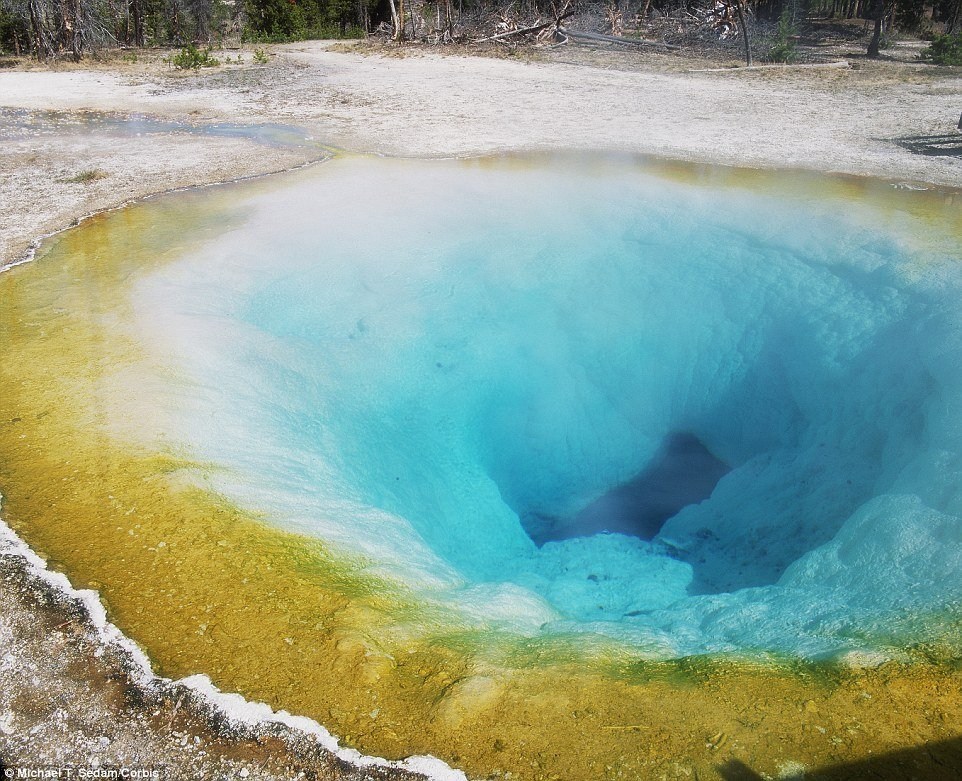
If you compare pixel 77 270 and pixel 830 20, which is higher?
pixel 830 20

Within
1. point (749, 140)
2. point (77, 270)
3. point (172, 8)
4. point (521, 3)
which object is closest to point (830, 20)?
point (521, 3)

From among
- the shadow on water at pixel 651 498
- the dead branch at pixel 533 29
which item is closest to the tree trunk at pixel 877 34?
the dead branch at pixel 533 29

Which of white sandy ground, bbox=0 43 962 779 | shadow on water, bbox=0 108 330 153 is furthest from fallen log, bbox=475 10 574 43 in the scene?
shadow on water, bbox=0 108 330 153

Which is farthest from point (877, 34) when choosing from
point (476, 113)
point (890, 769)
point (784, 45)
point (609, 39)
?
point (890, 769)

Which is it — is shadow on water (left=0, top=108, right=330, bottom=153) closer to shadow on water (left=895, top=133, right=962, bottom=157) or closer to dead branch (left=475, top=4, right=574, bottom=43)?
shadow on water (left=895, top=133, right=962, bottom=157)

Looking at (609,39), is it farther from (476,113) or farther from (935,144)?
(935,144)

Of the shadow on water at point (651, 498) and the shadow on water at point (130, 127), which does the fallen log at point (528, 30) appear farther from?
the shadow on water at point (651, 498)

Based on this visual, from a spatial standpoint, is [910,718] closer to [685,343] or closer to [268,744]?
[268,744]
